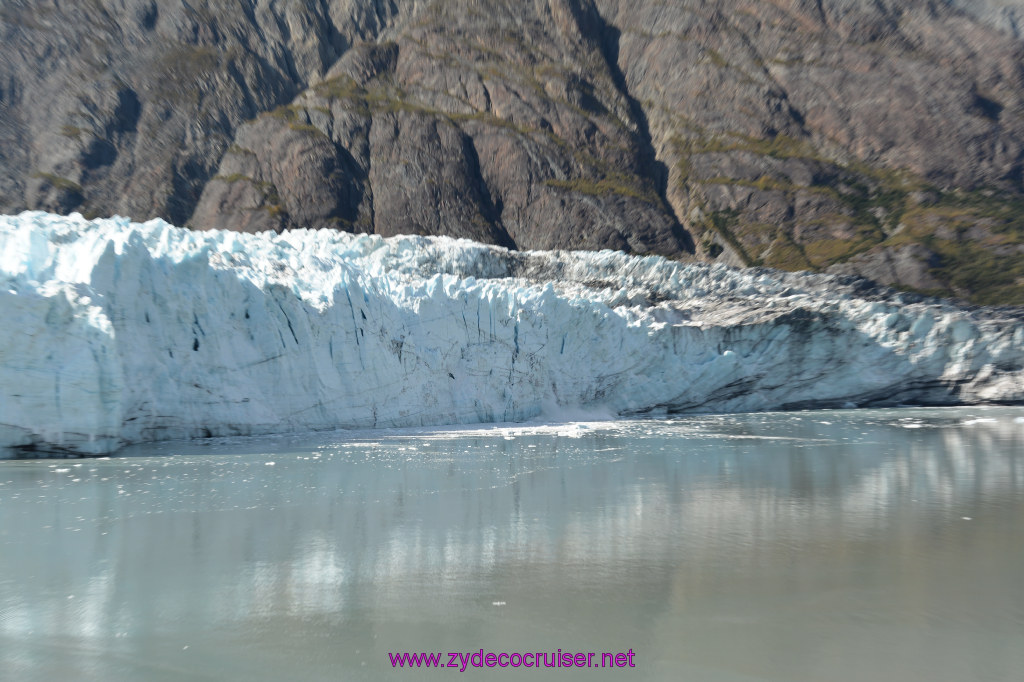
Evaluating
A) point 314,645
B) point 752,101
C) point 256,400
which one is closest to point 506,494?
point 314,645

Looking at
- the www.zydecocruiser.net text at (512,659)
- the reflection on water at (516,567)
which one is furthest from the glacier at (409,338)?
the www.zydecocruiser.net text at (512,659)

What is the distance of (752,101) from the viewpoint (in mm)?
51406

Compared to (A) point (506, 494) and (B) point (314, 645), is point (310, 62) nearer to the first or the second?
(A) point (506, 494)

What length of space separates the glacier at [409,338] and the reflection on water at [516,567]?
2480 mm

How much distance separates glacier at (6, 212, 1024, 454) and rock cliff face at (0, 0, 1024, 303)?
56.0 ft

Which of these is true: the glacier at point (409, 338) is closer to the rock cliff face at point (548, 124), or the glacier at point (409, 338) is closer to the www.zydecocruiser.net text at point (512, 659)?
the www.zydecocruiser.net text at point (512, 659)

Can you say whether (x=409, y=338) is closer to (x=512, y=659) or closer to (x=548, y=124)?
(x=512, y=659)

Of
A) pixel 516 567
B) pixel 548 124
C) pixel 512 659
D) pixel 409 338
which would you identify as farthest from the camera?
pixel 548 124

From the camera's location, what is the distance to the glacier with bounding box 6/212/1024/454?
13359 mm

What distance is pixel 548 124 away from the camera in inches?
1954

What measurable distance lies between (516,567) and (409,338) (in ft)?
39.6

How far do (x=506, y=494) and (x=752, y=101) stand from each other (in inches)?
1896

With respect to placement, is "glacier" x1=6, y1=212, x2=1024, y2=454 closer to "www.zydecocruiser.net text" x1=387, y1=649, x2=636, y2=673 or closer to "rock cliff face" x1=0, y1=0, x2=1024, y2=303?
"www.zydecocruiser.net text" x1=387, y1=649, x2=636, y2=673

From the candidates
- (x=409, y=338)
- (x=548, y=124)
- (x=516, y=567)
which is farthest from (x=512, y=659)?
(x=548, y=124)
